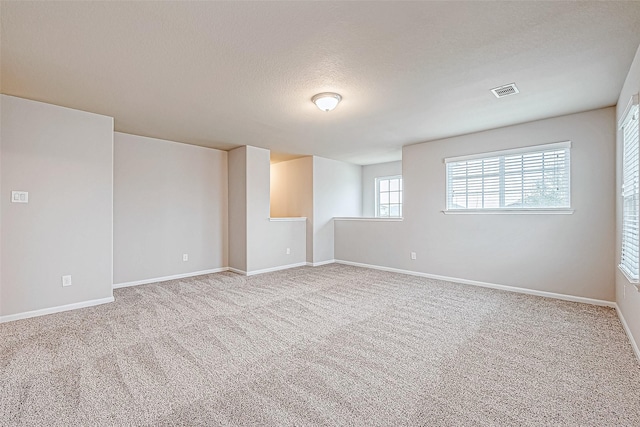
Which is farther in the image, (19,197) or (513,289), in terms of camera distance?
(513,289)

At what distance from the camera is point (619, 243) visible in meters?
3.23

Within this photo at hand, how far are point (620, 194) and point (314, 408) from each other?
3.85 m

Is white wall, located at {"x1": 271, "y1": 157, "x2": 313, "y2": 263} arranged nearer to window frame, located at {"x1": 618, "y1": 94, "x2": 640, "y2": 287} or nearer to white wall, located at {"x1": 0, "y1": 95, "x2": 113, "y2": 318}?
white wall, located at {"x1": 0, "y1": 95, "x2": 113, "y2": 318}

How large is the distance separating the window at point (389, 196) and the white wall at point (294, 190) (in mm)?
2067

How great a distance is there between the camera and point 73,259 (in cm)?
354

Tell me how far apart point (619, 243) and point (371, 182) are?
16.3 ft

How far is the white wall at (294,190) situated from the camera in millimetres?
6484

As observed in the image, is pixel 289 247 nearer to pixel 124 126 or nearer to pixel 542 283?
pixel 124 126

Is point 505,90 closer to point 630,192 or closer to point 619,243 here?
point 630,192

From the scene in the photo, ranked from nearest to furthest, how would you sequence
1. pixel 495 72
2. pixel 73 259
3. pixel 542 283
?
pixel 495 72
pixel 73 259
pixel 542 283

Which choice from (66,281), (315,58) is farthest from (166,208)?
(315,58)

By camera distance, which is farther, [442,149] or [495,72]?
[442,149]

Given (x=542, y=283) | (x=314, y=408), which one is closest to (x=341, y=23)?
(x=314, y=408)

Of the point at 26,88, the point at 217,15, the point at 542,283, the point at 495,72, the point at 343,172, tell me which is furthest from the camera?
the point at 343,172
